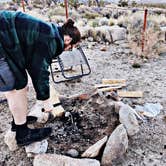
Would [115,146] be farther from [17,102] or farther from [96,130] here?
[17,102]

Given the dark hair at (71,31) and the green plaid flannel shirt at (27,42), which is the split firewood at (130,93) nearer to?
the dark hair at (71,31)

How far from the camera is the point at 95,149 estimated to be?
330 cm

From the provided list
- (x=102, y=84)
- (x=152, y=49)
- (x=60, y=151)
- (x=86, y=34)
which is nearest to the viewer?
(x=60, y=151)

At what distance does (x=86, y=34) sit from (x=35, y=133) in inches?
240

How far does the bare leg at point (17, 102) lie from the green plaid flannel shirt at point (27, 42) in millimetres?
207

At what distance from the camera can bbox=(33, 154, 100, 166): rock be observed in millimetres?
3096

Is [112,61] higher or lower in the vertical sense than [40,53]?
lower

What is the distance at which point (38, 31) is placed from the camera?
2.87m

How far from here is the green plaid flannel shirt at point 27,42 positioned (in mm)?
2830

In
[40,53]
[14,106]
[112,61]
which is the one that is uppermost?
[40,53]

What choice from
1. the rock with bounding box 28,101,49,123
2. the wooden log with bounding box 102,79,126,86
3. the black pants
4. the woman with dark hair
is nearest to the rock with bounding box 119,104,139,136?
the rock with bounding box 28,101,49,123

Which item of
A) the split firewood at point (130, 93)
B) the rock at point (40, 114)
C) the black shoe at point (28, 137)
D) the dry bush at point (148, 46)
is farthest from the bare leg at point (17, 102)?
the dry bush at point (148, 46)

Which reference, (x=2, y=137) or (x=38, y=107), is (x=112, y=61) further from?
(x=2, y=137)

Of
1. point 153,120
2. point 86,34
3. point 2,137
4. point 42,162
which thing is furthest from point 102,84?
point 86,34
